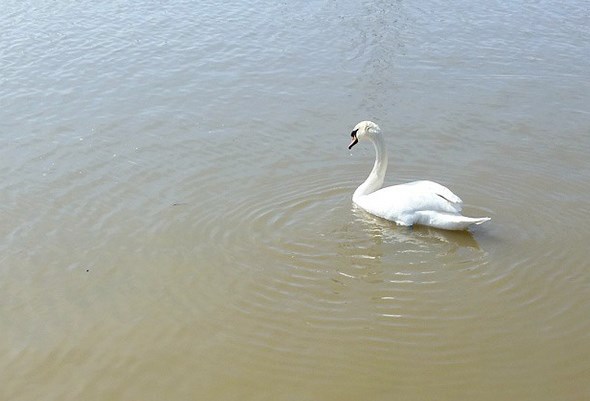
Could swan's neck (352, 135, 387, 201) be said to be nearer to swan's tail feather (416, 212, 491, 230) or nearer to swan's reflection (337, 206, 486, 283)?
swan's reflection (337, 206, 486, 283)

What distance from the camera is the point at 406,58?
44.3 ft

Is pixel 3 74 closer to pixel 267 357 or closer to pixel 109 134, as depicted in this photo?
pixel 109 134

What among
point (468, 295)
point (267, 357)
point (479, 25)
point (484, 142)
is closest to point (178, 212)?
point (267, 357)

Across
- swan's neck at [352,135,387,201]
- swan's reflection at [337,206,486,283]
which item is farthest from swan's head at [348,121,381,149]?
swan's reflection at [337,206,486,283]

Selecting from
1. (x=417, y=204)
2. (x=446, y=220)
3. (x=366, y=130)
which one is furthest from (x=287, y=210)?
(x=446, y=220)

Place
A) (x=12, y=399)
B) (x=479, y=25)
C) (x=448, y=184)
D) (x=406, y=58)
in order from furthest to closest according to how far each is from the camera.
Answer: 1. (x=479, y=25)
2. (x=406, y=58)
3. (x=448, y=184)
4. (x=12, y=399)

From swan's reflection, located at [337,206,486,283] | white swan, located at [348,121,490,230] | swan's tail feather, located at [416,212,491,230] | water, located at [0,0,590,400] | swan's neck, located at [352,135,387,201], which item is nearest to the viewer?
water, located at [0,0,590,400]

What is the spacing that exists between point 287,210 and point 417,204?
146 centimetres

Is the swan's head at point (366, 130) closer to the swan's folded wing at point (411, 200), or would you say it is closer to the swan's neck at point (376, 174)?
the swan's neck at point (376, 174)

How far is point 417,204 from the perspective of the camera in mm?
8672

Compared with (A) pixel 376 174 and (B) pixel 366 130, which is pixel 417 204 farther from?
(B) pixel 366 130

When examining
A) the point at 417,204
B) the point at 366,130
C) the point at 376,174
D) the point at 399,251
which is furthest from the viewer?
the point at 366,130

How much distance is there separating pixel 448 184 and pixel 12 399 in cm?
539

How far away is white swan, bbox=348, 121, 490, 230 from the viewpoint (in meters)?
8.59
